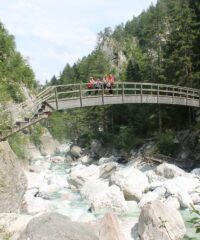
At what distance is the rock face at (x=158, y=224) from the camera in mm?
11875

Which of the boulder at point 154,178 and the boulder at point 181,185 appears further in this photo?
the boulder at point 154,178

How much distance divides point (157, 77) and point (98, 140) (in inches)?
494

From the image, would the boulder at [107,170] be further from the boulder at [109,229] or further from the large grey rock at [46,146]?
the large grey rock at [46,146]

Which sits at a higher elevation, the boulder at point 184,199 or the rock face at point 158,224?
the rock face at point 158,224

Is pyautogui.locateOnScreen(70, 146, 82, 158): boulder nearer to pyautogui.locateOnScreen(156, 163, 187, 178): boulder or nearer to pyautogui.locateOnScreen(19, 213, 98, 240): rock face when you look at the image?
pyautogui.locateOnScreen(156, 163, 187, 178): boulder

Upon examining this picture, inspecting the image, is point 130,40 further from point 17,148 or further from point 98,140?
point 17,148

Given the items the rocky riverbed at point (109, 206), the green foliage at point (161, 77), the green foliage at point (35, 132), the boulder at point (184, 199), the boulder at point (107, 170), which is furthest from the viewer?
the green foliage at point (35, 132)

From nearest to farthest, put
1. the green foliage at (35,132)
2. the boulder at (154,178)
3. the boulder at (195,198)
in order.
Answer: the boulder at (195,198)
the boulder at (154,178)
the green foliage at (35,132)

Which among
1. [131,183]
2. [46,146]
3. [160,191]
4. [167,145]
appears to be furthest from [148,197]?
[46,146]

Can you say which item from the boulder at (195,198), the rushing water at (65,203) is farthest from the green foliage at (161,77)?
the boulder at (195,198)

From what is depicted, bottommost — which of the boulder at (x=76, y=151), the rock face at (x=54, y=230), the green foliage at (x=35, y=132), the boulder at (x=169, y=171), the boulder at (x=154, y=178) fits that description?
the boulder at (x=76, y=151)

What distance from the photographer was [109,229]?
1106cm

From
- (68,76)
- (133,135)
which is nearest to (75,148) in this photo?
(133,135)

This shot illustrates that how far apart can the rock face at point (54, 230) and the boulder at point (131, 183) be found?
35.7 feet
